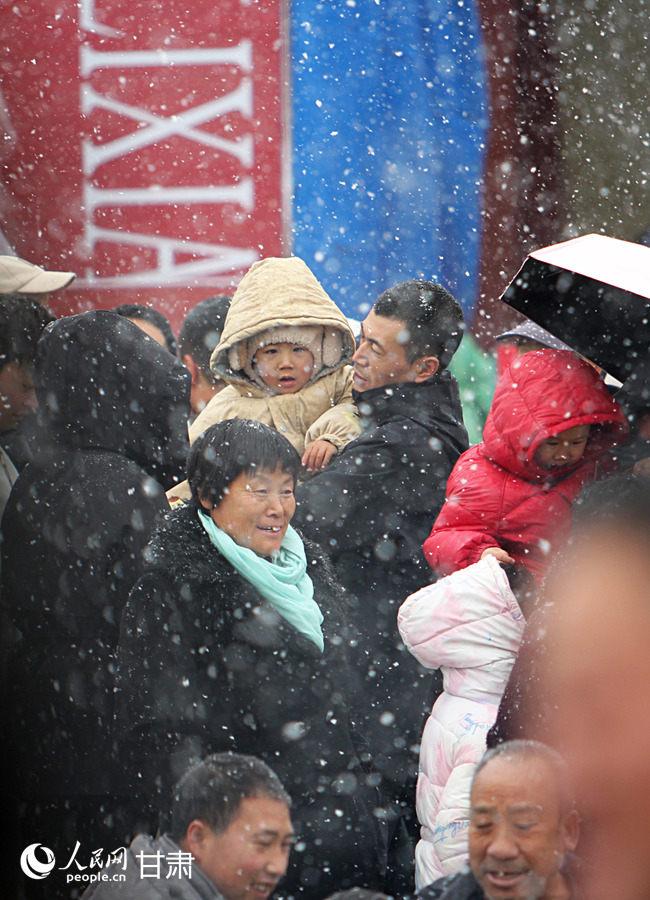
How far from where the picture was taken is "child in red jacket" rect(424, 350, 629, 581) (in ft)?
5.49

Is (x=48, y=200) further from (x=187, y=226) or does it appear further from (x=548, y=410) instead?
(x=548, y=410)

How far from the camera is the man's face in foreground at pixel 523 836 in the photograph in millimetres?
1307

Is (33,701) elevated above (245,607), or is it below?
below

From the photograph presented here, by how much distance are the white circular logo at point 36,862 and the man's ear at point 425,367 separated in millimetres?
1370

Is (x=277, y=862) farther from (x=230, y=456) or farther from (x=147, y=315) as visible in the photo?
(x=147, y=315)

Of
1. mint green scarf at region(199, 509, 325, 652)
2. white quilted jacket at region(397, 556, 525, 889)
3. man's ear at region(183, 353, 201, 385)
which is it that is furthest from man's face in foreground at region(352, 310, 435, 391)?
man's ear at region(183, 353, 201, 385)

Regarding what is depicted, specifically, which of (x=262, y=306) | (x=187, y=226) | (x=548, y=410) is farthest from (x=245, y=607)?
(x=187, y=226)

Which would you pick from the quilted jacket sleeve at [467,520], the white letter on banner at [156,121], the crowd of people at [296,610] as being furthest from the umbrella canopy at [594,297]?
the white letter on banner at [156,121]

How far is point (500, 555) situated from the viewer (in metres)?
1.65

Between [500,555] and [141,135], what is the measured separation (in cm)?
334

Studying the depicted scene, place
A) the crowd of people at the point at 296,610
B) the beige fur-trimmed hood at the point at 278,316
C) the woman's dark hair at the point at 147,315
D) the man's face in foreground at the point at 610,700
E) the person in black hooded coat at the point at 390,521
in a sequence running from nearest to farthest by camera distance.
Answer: the man's face in foreground at the point at 610,700 < the crowd of people at the point at 296,610 < the person in black hooded coat at the point at 390,521 < the beige fur-trimmed hood at the point at 278,316 < the woman's dark hair at the point at 147,315

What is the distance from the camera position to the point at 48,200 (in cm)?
434

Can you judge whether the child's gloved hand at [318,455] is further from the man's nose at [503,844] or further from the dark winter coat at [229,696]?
the man's nose at [503,844]

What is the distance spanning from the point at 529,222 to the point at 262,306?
2340mm
